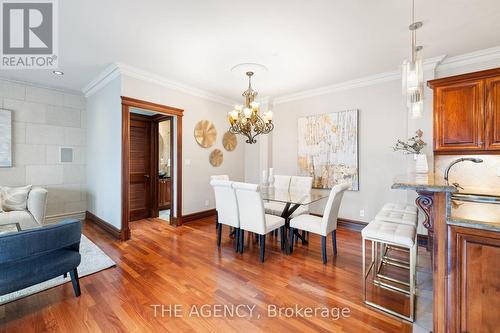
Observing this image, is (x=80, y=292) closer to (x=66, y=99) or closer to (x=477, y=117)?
(x=66, y=99)

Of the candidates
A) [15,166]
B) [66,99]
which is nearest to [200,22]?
[66,99]

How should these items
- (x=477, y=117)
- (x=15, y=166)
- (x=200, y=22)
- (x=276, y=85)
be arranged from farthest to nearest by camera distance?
(x=276, y=85) < (x=15, y=166) < (x=477, y=117) < (x=200, y=22)

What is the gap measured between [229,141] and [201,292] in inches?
139

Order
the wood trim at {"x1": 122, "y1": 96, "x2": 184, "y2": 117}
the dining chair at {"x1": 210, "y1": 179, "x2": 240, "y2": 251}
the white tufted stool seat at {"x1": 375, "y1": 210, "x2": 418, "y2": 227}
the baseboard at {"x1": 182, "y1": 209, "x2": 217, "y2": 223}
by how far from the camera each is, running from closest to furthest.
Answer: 1. the white tufted stool seat at {"x1": 375, "y1": 210, "x2": 418, "y2": 227}
2. the dining chair at {"x1": 210, "y1": 179, "x2": 240, "y2": 251}
3. the wood trim at {"x1": 122, "y1": 96, "x2": 184, "y2": 117}
4. the baseboard at {"x1": 182, "y1": 209, "x2": 217, "y2": 223}

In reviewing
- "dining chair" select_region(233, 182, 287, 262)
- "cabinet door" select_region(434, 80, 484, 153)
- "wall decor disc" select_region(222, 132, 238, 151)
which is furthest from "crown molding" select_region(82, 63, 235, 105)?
"cabinet door" select_region(434, 80, 484, 153)

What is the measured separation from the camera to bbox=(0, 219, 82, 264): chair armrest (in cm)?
154

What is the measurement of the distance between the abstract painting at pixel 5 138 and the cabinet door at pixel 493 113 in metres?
7.07

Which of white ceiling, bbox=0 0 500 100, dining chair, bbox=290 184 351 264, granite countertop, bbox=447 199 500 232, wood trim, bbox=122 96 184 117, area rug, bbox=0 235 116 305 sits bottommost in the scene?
area rug, bbox=0 235 116 305

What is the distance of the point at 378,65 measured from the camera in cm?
330

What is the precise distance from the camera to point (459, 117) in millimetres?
2850

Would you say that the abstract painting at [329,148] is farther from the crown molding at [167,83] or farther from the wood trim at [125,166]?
the wood trim at [125,166]

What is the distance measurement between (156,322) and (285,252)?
5.73 feet

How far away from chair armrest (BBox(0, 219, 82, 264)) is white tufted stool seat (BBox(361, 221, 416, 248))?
101 inches

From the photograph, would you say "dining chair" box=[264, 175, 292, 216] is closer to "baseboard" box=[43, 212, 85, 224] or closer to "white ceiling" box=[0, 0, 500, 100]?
"white ceiling" box=[0, 0, 500, 100]
